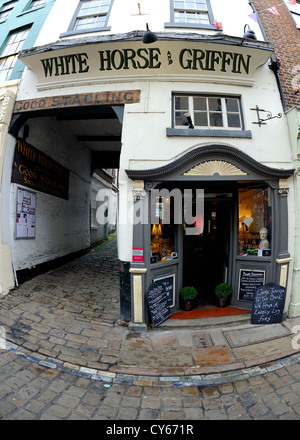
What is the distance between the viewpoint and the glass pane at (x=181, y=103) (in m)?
4.93

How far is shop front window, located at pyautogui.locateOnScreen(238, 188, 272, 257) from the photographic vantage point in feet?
16.3

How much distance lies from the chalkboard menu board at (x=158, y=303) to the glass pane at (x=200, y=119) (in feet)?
13.2

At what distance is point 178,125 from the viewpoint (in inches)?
190

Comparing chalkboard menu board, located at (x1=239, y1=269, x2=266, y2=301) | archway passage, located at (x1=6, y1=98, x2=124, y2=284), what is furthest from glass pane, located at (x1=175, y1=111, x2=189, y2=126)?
chalkboard menu board, located at (x1=239, y1=269, x2=266, y2=301)

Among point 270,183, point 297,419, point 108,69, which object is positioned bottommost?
point 297,419

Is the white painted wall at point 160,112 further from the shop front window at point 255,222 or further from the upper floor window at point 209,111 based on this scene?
the shop front window at point 255,222

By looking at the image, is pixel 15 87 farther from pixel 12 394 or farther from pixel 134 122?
pixel 12 394

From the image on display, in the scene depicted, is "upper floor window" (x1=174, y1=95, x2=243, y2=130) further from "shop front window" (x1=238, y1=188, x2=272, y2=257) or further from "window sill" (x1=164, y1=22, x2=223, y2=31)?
"window sill" (x1=164, y1=22, x2=223, y2=31)

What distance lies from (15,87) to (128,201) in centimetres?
513

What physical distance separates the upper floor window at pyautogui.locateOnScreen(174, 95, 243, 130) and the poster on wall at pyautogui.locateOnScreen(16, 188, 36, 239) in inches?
201

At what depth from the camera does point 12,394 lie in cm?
269

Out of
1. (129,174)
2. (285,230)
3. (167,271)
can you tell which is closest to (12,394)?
(167,271)

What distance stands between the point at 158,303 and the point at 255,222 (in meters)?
3.31

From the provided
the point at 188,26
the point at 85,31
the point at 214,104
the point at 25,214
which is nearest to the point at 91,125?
the point at 85,31
